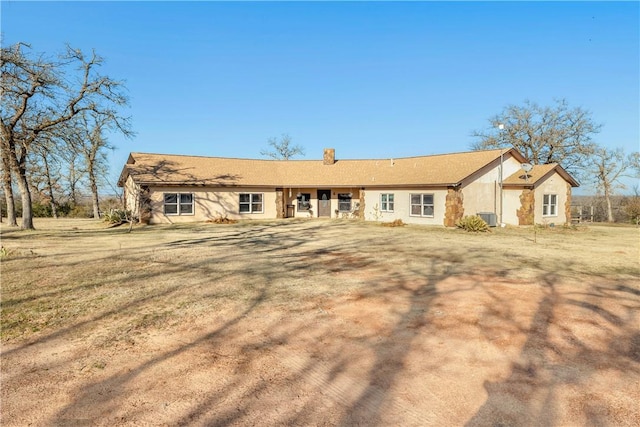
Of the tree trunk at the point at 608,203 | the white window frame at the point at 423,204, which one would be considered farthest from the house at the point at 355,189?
the tree trunk at the point at 608,203

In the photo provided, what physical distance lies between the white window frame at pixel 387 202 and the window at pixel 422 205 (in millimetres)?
1712

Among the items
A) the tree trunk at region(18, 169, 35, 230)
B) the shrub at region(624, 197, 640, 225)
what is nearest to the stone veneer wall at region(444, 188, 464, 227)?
the shrub at region(624, 197, 640, 225)

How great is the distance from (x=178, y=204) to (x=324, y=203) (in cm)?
1102

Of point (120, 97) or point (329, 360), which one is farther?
point (120, 97)

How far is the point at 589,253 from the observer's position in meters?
12.0

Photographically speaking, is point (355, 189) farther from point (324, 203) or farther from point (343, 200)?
point (324, 203)

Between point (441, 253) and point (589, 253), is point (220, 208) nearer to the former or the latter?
point (441, 253)

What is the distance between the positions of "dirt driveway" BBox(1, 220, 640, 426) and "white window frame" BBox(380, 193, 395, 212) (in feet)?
50.4

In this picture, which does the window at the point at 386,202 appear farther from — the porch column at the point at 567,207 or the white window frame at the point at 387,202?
the porch column at the point at 567,207

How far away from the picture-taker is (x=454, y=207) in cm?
2123

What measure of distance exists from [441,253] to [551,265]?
3.10 meters

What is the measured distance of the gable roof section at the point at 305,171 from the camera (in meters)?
23.4

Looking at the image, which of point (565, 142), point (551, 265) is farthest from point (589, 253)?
point (565, 142)

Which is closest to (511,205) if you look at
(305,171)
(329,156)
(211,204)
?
(329,156)
